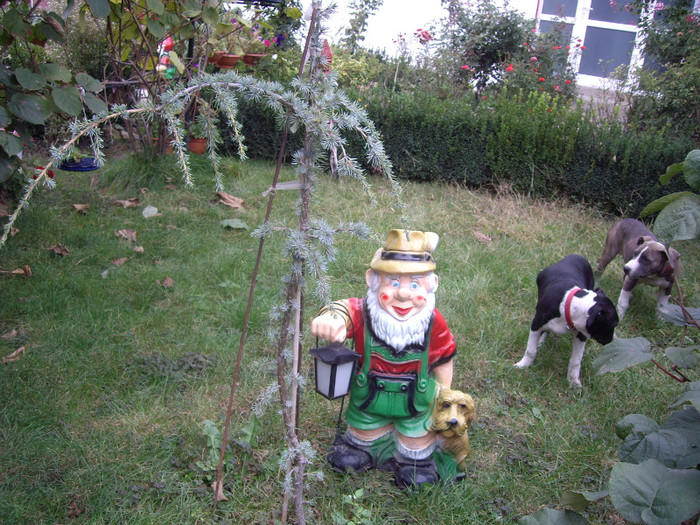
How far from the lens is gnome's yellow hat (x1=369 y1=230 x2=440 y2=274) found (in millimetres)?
2457

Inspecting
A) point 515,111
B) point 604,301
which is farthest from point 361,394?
point 515,111

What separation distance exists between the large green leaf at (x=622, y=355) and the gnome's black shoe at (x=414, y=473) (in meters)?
0.87

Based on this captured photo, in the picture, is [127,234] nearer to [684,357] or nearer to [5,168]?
[5,168]

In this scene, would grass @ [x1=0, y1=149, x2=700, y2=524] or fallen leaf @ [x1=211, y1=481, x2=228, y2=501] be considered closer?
fallen leaf @ [x1=211, y1=481, x2=228, y2=501]

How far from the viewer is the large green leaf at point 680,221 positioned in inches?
66.5

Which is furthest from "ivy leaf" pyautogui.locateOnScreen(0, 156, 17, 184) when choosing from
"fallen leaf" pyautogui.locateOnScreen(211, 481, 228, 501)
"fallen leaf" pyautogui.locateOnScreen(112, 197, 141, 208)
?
"fallen leaf" pyautogui.locateOnScreen(112, 197, 141, 208)

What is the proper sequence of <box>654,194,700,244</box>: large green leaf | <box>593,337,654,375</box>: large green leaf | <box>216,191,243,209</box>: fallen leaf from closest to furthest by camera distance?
<box>654,194,700,244</box>: large green leaf, <box>593,337,654,375</box>: large green leaf, <box>216,191,243,209</box>: fallen leaf

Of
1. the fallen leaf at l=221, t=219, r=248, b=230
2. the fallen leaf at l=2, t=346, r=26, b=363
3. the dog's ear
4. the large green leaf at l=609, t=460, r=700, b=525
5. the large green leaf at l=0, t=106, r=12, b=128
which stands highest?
the large green leaf at l=0, t=106, r=12, b=128

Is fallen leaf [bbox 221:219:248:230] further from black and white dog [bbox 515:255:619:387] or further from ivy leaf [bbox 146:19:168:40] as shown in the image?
black and white dog [bbox 515:255:619:387]

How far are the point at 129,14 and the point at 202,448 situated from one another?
3913mm

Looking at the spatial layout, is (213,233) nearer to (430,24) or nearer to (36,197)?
(36,197)

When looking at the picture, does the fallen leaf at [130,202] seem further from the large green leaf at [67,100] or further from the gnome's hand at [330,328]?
the gnome's hand at [330,328]

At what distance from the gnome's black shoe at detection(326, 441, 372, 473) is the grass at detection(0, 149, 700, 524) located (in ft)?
0.16

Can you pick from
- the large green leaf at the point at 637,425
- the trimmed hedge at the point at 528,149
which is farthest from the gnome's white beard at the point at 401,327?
the trimmed hedge at the point at 528,149
